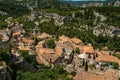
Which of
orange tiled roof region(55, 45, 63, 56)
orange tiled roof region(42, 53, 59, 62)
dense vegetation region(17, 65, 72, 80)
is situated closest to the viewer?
dense vegetation region(17, 65, 72, 80)

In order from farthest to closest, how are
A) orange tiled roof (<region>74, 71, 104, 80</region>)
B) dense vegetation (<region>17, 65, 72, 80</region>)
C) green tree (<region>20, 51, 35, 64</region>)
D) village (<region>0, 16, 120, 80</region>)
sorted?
green tree (<region>20, 51, 35, 64</region>)
village (<region>0, 16, 120, 80</region>)
orange tiled roof (<region>74, 71, 104, 80</region>)
dense vegetation (<region>17, 65, 72, 80</region>)

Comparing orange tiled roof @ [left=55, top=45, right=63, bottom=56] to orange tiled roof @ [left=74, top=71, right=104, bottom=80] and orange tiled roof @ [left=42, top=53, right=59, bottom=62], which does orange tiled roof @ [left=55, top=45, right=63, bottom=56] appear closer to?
orange tiled roof @ [left=42, top=53, right=59, bottom=62]

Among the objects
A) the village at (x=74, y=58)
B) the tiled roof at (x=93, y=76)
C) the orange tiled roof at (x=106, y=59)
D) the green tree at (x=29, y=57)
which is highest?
the green tree at (x=29, y=57)

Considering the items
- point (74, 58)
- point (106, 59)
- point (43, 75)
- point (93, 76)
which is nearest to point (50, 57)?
point (74, 58)

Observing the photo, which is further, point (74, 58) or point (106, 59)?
point (106, 59)

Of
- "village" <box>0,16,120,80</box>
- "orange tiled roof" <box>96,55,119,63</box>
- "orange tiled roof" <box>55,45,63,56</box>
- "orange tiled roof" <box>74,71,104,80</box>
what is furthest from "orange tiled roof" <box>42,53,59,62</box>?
"orange tiled roof" <box>74,71,104,80</box>

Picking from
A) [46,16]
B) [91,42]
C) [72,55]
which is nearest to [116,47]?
[91,42]

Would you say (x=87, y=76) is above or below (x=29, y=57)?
below

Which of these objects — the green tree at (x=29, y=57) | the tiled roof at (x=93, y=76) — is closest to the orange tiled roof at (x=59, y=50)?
the green tree at (x=29, y=57)

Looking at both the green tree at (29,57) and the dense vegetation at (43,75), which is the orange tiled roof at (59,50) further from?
the dense vegetation at (43,75)

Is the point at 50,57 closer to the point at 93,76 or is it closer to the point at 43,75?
the point at 93,76

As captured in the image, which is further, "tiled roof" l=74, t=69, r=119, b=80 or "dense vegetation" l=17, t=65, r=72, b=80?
"tiled roof" l=74, t=69, r=119, b=80
